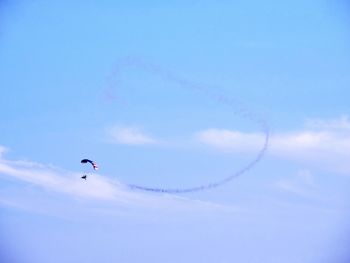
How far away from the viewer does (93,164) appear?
2191 centimetres
